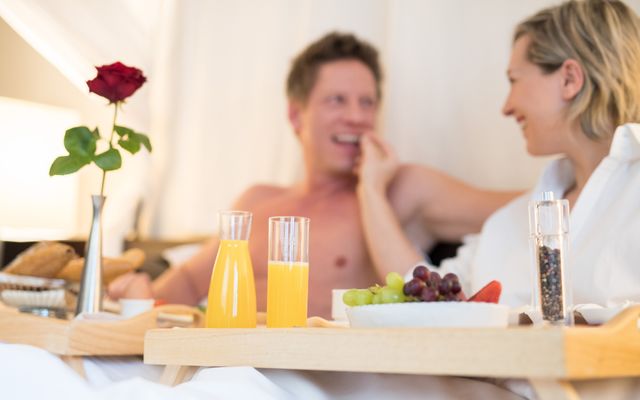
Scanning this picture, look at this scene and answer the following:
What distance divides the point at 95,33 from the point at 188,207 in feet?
2.66

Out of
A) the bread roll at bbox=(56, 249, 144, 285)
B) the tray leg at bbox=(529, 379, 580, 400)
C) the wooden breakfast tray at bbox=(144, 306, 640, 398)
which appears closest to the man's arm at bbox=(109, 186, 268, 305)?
the bread roll at bbox=(56, 249, 144, 285)

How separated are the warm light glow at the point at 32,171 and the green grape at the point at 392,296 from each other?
2.02 m

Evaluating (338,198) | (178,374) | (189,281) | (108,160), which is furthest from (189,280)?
(178,374)

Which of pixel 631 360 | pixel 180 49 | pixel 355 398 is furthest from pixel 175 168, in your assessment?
pixel 631 360

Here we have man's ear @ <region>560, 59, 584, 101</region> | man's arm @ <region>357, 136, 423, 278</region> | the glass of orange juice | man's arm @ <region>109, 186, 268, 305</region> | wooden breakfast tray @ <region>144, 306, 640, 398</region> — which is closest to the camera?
wooden breakfast tray @ <region>144, 306, 640, 398</region>

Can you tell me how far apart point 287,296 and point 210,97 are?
197cm

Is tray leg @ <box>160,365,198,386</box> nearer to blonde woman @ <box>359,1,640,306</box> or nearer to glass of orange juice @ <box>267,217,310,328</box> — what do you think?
glass of orange juice @ <box>267,217,310,328</box>

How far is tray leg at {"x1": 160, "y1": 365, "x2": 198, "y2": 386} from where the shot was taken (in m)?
1.25

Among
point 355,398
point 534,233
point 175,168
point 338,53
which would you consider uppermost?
point 338,53

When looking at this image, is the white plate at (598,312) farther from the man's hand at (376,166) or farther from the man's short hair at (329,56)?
the man's short hair at (329,56)

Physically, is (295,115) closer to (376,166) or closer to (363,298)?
(376,166)

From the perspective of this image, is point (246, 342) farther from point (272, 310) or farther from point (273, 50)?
point (273, 50)

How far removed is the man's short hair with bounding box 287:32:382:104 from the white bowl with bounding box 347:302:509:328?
1698 mm

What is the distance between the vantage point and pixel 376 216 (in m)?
2.29
